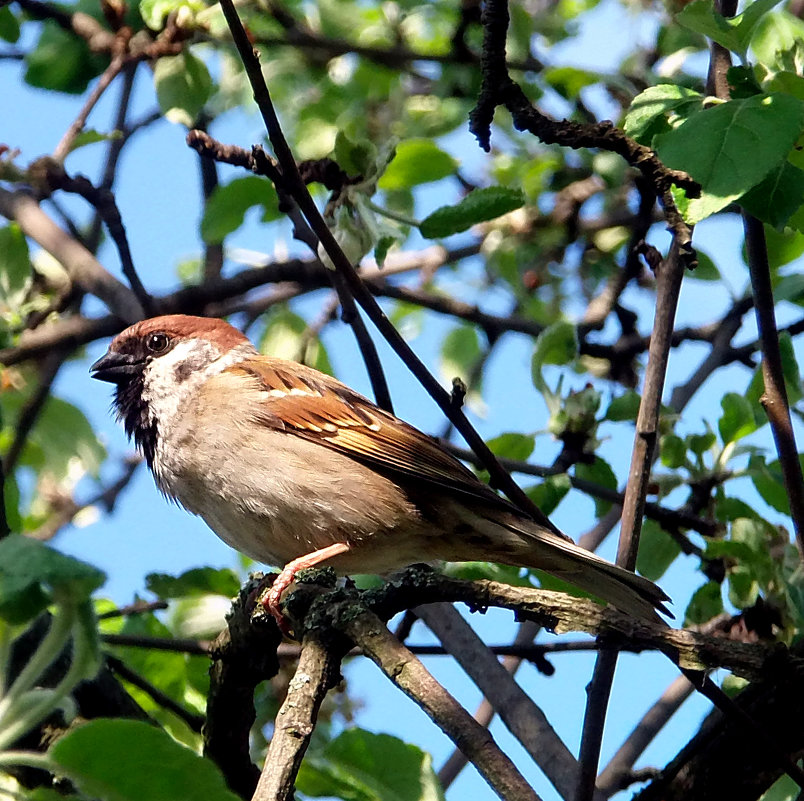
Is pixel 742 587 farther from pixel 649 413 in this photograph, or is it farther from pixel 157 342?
pixel 157 342

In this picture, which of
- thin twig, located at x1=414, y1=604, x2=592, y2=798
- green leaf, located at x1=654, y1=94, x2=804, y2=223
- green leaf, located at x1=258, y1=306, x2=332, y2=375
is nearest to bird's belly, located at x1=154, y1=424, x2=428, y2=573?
thin twig, located at x1=414, y1=604, x2=592, y2=798

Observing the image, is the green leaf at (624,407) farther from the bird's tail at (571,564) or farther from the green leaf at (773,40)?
the green leaf at (773,40)

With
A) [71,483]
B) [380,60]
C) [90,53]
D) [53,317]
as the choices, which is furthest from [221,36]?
[71,483]

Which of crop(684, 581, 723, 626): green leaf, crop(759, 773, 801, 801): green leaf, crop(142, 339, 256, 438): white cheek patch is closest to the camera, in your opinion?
crop(759, 773, 801, 801): green leaf

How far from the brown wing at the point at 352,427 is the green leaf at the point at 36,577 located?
200 centimetres

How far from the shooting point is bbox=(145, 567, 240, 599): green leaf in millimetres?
3053

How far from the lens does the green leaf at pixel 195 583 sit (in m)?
3.05

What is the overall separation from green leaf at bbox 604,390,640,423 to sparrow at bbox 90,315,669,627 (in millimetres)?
405


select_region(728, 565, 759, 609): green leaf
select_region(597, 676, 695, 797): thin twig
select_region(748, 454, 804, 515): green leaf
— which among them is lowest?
select_region(597, 676, 695, 797): thin twig

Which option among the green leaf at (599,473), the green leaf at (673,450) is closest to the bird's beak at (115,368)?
the green leaf at (599,473)

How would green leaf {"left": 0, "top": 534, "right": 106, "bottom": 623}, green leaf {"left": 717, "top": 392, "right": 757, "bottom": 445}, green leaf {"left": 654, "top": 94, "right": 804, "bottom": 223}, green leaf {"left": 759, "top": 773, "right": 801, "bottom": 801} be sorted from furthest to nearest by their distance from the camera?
green leaf {"left": 717, "top": 392, "right": 757, "bottom": 445} → green leaf {"left": 759, "top": 773, "right": 801, "bottom": 801} → green leaf {"left": 654, "top": 94, "right": 804, "bottom": 223} → green leaf {"left": 0, "top": 534, "right": 106, "bottom": 623}

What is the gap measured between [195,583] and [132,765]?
6.34 ft

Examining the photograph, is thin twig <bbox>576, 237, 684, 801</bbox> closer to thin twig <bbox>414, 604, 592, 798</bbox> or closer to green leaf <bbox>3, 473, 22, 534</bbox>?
thin twig <bbox>414, 604, 592, 798</bbox>

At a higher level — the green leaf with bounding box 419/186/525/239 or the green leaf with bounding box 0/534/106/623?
the green leaf with bounding box 419/186/525/239
